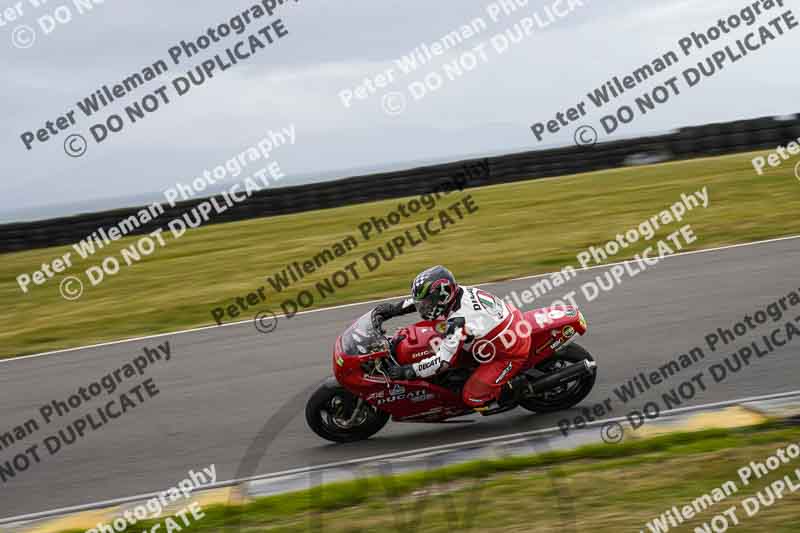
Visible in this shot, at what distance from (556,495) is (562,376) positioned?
6.35 feet

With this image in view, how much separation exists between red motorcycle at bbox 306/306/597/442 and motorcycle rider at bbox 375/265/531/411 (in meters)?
0.13

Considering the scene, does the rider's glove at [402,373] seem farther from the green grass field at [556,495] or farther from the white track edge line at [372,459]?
the green grass field at [556,495]

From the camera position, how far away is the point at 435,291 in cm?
691

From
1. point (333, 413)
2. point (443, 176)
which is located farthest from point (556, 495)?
→ point (443, 176)

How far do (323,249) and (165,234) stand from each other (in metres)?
5.57

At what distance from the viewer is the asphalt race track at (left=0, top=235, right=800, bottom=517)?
24.0 feet

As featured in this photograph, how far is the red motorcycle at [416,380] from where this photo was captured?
720cm

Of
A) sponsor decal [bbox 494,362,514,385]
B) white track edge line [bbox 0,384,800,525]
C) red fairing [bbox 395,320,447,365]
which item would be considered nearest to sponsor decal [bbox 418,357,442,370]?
red fairing [bbox 395,320,447,365]

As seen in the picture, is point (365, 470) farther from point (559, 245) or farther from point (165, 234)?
point (165, 234)

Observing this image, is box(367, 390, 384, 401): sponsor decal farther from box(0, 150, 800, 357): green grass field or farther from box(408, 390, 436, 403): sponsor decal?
box(0, 150, 800, 357): green grass field

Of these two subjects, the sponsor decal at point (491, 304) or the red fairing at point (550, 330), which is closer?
the sponsor decal at point (491, 304)

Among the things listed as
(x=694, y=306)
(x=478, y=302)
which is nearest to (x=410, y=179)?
(x=694, y=306)

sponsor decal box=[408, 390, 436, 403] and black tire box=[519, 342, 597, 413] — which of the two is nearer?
sponsor decal box=[408, 390, 436, 403]

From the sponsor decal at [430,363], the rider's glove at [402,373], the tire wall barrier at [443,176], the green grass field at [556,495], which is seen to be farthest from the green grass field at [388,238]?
the green grass field at [556,495]
